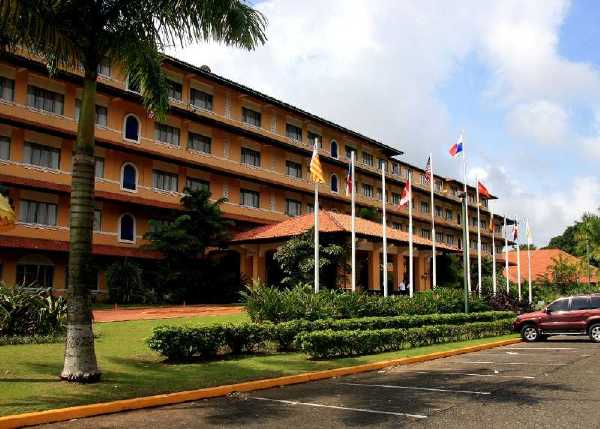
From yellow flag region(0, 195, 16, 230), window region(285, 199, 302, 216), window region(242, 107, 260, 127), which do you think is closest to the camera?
yellow flag region(0, 195, 16, 230)

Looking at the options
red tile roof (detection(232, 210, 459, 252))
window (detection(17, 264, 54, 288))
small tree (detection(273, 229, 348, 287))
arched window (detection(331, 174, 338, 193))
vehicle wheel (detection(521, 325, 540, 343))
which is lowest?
vehicle wheel (detection(521, 325, 540, 343))

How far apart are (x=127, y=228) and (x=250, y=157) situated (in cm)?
1109

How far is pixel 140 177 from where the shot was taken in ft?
118

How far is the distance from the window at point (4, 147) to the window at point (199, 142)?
37.5ft

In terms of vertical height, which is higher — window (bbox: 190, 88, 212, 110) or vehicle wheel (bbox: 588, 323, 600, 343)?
window (bbox: 190, 88, 212, 110)

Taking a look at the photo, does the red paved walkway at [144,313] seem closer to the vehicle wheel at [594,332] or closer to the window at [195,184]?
the window at [195,184]

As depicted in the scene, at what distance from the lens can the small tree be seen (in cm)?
3100

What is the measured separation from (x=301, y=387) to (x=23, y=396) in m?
5.07

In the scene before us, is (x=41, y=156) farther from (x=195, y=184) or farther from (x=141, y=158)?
(x=195, y=184)

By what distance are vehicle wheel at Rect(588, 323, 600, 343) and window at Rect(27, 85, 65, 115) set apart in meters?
27.8

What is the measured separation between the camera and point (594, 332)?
22.1 meters

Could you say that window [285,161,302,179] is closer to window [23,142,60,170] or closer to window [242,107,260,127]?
window [242,107,260,127]

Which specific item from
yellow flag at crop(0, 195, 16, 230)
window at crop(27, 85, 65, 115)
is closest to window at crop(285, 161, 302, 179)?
window at crop(27, 85, 65, 115)

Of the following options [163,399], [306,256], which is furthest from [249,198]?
[163,399]
